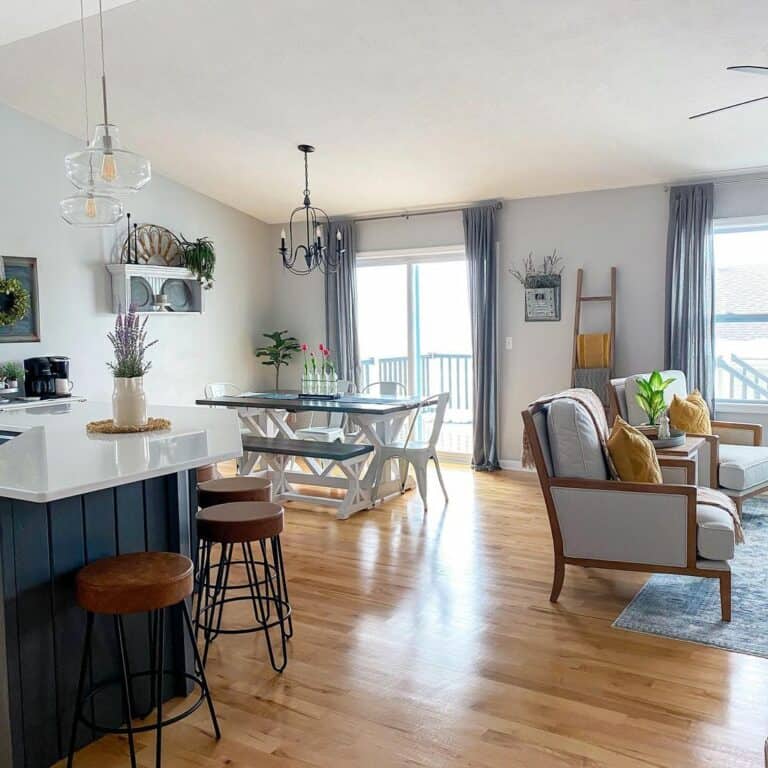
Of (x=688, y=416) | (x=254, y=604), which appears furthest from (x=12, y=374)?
(x=688, y=416)

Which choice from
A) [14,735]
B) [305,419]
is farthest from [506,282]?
[14,735]

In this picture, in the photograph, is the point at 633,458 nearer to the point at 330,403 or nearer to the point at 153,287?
the point at 330,403

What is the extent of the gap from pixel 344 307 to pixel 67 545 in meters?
5.25

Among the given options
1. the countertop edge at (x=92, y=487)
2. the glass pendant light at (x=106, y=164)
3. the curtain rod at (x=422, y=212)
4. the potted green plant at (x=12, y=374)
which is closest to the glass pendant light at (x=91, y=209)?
Result: the glass pendant light at (x=106, y=164)

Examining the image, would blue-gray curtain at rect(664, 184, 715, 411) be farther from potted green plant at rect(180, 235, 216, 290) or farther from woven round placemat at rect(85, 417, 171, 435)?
woven round placemat at rect(85, 417, 171, 435)

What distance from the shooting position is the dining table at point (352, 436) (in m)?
5.41

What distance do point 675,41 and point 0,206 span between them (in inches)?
181

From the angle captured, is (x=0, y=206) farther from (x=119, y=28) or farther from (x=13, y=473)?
(x=13, y=473)

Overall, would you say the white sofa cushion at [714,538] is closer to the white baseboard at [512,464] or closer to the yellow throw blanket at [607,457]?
the yellow throw blanket at [607,457]

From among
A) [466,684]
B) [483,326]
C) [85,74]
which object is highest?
[85,74]

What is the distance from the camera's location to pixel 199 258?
6883 millimetres

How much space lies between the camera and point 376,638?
3.27 m

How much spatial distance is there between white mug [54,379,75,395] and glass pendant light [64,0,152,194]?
8.87 ft

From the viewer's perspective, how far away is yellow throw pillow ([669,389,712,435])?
195 inches
